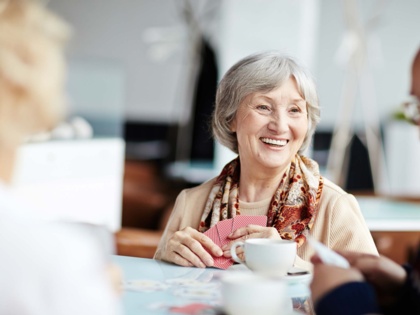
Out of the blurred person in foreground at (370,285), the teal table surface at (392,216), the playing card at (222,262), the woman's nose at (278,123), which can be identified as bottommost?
the teal table surface at (392,216)

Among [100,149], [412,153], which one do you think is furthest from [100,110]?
[412,153]

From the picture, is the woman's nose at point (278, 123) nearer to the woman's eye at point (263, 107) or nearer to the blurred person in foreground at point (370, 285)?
the woman's eye at point (263, 107)

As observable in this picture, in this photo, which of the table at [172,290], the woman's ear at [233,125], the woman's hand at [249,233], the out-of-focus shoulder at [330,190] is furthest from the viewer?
the woman's ear at [233,125]

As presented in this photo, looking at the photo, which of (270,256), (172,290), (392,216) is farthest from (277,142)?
(392,216)

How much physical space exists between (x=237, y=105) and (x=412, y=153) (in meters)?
6.72

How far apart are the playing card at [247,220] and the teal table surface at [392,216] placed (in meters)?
2.05

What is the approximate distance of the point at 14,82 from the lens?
4.09ft

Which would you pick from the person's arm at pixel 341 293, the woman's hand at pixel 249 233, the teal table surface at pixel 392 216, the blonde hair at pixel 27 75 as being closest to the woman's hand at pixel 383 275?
the person's arm at pixel 341 293

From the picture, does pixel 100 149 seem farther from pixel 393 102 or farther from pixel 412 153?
pixel 393 102

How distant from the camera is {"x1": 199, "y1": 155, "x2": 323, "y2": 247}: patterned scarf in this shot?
217 cm

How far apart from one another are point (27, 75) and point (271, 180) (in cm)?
119

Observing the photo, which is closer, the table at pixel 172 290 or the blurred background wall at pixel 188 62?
the table at pixel 172 290

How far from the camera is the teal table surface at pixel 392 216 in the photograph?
4.15 metres

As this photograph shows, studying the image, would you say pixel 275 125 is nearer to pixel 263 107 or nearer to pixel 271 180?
pixel 263 107
